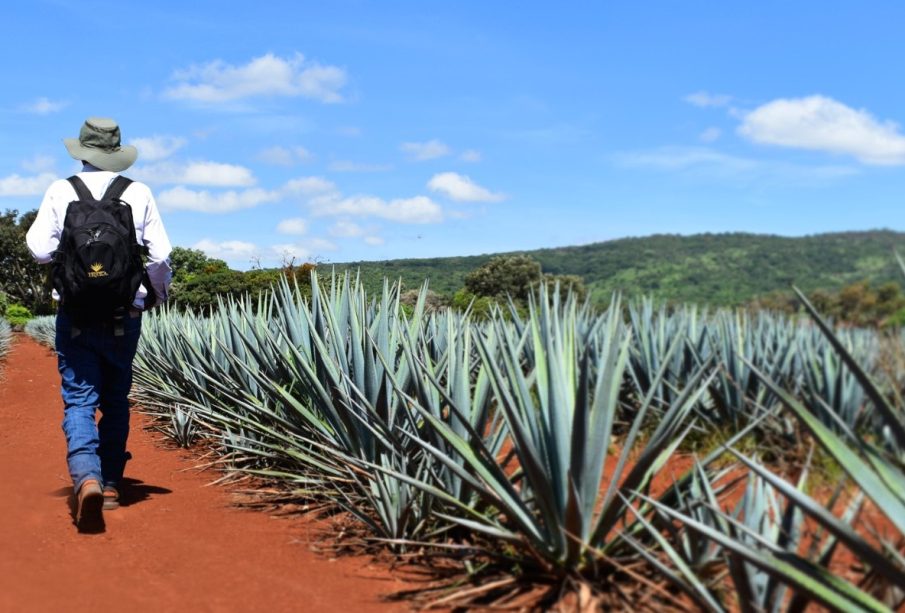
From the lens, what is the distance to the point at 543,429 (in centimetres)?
326

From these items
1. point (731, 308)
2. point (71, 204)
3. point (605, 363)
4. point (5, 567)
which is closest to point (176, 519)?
point (5, 567)

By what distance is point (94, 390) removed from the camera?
4816 millimetres

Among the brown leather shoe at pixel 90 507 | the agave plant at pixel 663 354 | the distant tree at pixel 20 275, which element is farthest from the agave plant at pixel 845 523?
the distant tree at pixel 20 275

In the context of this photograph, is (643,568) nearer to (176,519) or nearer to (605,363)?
(605,363)

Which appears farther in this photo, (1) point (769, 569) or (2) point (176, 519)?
(2) point (176, 519)

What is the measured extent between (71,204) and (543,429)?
2820mm

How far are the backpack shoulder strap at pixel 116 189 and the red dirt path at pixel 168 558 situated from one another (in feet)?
5.40

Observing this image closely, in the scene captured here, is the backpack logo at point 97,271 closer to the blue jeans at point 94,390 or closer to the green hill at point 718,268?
the blue jeans at point 94,390

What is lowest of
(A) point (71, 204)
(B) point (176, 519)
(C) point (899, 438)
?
(B) point (176, 519)

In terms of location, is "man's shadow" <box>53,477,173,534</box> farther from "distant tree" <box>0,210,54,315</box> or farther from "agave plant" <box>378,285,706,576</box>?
"distant tree" <box>0,210,54,315</box>

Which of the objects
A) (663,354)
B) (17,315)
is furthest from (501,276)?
(17,315)

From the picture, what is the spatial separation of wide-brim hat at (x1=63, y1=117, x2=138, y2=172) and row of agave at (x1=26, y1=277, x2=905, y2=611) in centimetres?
145

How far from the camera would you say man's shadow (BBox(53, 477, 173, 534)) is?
5.09 metres

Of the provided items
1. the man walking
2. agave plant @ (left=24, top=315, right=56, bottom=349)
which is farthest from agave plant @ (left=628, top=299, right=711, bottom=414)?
agave plant @ (left=24, top=315, right=56, bottom=349)
